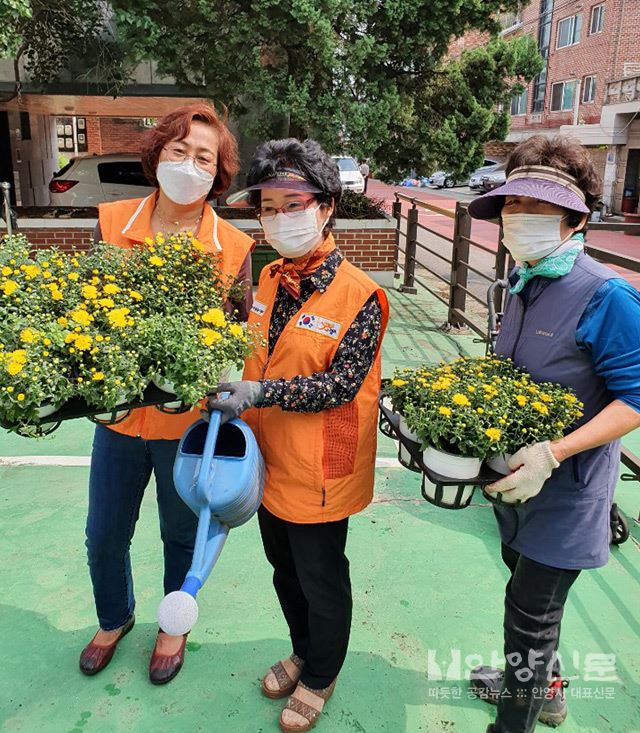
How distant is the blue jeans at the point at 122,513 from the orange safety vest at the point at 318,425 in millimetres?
413

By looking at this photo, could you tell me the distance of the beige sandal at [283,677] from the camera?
2223 millimetres

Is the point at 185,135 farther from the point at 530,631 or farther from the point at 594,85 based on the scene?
the point at 594,85

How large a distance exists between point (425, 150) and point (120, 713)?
7.14 meters

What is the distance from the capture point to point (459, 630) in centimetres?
256

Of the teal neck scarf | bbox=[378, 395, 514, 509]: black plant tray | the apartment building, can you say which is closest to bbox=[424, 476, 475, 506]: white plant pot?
bbox=[378, 395, 514, 509]: black plant tray

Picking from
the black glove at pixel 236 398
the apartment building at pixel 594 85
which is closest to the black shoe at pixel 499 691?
the black glove at pixel 236 398

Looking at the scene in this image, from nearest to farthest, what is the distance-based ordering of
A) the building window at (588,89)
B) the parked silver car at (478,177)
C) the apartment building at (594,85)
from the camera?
the apartment building at (594,85) < the building window at (588,89) < the parked silver car at (478,177)

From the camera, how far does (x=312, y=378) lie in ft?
5.84

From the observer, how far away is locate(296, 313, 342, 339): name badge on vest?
1.81 metres

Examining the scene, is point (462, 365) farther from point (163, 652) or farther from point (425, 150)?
point (425, 150)

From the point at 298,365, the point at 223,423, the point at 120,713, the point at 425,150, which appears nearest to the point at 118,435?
the point at 223,423

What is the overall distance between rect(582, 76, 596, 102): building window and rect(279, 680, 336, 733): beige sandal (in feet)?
108

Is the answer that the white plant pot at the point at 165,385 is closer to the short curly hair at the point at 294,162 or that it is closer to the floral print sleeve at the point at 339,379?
the floral print sleeve at the point at 339,379

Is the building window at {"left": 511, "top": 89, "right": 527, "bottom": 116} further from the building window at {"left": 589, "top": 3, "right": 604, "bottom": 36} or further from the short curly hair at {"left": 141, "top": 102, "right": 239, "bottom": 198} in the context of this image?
the short curly hair at {"left": 141, "top": 102, "right": 239, "bottom": 198}
